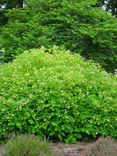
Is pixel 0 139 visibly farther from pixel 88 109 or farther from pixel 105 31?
pixel 105 31

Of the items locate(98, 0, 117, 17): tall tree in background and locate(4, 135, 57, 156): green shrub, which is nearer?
locate(4, 135, 57, 156): green shrub

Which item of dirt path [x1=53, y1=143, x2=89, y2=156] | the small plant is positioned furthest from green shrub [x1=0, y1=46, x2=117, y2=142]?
the small plant

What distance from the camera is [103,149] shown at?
520 cm

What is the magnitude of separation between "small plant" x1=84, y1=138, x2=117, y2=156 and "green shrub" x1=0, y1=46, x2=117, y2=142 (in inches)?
31.5

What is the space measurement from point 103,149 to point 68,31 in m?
5.02

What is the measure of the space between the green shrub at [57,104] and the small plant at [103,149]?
31.5 inches

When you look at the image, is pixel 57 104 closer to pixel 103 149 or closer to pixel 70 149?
pixel 70 149

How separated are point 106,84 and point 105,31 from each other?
3291mm

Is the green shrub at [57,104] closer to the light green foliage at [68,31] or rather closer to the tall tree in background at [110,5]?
the light green foliage at [68,31]

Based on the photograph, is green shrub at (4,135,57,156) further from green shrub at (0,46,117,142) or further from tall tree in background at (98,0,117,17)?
tall tree in background at (98,0,117,17)

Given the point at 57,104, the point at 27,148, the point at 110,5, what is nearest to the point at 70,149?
the point at 57,104

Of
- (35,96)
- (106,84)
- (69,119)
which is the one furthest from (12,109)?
(106,84)

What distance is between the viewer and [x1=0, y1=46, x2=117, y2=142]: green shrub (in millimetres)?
6102

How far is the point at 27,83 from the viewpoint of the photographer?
252 inches
